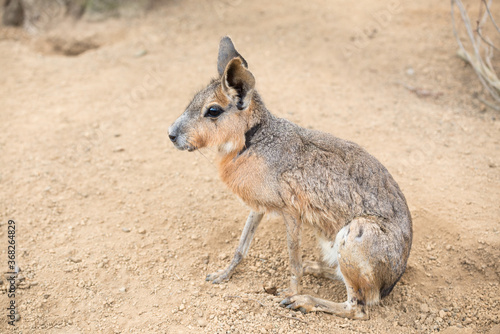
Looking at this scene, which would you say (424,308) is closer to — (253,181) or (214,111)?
(253,181)

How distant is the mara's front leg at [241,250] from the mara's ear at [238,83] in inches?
52.0

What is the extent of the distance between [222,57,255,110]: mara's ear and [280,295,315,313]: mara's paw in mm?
2013

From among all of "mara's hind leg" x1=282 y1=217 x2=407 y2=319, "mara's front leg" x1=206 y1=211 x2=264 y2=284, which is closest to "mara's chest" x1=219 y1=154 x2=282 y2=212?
"mara's front leg" x1=206 y1=211 x2=264 y2=284

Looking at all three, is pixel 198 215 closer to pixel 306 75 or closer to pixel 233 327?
pixel 233 327

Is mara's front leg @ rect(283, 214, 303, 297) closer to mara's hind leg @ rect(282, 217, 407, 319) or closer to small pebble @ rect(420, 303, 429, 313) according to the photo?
mara's hind leg @ rect(282, 217, 407, 319)

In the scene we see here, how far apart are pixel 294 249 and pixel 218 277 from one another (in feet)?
3.21

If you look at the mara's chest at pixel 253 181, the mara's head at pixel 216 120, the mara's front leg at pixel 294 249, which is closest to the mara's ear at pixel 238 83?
the mara's head at pixel 216 120

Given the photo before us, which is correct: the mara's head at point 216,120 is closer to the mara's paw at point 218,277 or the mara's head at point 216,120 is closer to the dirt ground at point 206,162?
the dirt ground at point 206,162

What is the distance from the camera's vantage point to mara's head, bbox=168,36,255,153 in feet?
13.9

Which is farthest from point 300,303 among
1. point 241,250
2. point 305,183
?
point 305,183

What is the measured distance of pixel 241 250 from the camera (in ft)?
16.1

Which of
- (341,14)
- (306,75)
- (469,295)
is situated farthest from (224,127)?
(341,14)

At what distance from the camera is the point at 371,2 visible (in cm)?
1069

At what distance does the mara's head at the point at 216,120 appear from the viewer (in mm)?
4250
